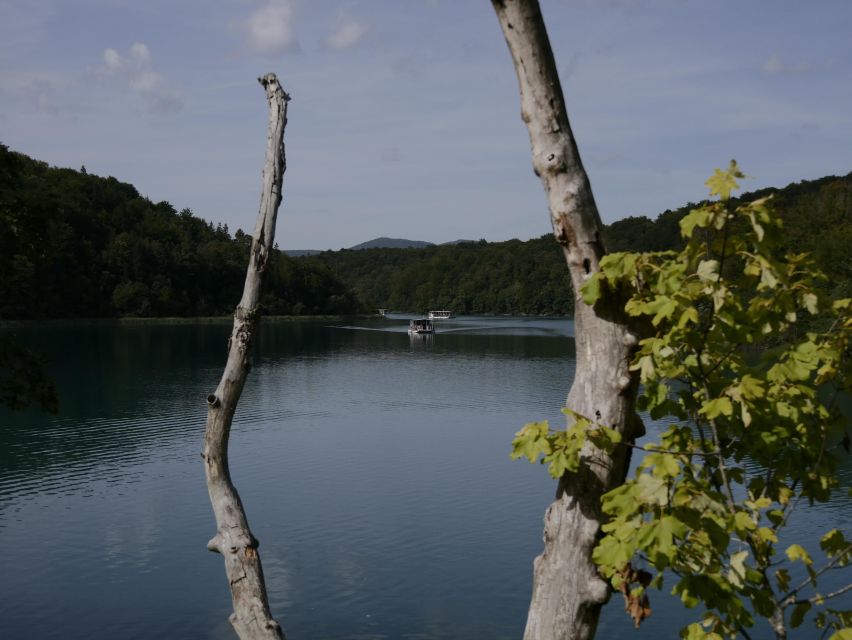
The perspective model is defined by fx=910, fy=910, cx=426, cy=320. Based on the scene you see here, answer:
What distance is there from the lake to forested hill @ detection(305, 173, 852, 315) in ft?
194

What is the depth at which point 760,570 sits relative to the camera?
10.1 feet

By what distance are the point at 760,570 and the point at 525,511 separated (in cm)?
1410

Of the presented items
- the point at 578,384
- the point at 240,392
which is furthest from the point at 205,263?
the point at 578,384

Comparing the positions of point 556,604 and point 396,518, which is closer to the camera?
point 556,604

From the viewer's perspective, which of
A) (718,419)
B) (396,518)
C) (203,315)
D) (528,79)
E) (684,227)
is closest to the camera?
(684,227)

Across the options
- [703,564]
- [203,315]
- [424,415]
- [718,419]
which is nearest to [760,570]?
[703,564]

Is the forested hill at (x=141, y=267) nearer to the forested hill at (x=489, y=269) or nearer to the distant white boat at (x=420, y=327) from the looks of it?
the forested hill at (x=489, y=269)

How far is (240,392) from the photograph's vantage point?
13.7 feet

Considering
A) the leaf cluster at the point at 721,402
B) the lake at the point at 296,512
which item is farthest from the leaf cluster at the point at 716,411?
the lake at the point at 296,512

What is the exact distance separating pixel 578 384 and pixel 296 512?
14.2 meters

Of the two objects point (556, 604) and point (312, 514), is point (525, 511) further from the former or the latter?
point (556, 604)

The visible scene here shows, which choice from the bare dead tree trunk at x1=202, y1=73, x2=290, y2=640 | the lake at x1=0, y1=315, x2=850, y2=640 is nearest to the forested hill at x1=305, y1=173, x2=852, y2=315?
the lake at x1=0, y1=315, x2=850, y2=640

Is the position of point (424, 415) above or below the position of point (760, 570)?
below

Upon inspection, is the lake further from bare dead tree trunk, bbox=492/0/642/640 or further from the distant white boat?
the distant white boat
